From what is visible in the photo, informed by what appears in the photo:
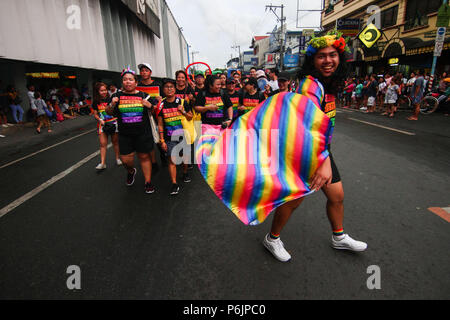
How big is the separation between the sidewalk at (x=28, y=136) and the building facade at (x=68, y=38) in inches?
73.7

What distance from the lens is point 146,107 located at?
3949 millimetres

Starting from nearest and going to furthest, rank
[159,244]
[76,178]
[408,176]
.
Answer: [159,244] < [408,176] < [76,178]

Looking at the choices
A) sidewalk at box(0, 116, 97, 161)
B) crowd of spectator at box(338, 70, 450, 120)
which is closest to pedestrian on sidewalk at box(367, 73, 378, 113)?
crowd of spectator at box(338, 70, 450, 120)

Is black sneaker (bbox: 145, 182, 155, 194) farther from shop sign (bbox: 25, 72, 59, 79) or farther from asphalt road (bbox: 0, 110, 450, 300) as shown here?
shop sign (bbox: 25, 72, 59, 79)

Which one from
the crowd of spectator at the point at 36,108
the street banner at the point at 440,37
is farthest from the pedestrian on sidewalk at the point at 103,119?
the street banner at the point at 440,37

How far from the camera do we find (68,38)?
9.81 meters

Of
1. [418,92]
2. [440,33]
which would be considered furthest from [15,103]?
[440,33]

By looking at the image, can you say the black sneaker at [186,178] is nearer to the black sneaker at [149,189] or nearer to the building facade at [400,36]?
the black sneaker at [149,189]

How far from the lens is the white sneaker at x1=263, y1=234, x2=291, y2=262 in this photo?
2328 mm

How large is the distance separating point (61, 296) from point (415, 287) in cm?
269

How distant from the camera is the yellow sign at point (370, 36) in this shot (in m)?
19.5

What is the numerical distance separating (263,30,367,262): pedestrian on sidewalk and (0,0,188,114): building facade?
8789 mm
